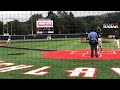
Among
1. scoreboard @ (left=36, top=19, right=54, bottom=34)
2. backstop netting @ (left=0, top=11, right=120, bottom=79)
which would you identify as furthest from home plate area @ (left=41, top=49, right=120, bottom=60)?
scoreboard @ (left=36, top=19, right=54, bottom=34)

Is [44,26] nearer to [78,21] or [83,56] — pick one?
[78,21]

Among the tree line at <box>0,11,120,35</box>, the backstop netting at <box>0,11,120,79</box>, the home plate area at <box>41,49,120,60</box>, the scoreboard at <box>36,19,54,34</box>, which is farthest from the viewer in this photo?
the scoreboard at <box>36,19,54,34</box>

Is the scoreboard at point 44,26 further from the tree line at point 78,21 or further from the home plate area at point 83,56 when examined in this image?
the home plate area at point 83,56

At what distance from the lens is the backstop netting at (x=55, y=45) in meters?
11.5

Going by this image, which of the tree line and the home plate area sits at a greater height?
the tree line

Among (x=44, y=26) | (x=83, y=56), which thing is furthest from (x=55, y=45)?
(x=83, y=56)

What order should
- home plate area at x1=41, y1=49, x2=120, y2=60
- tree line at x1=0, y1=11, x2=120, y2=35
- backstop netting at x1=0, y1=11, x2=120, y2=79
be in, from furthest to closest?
1. tree line at x1=0, y1=11, x2=120, y2=35
2. home plate area at x1=41, y1=49, x2=120, y2=60
3. backstop netting at x1=0, y1=11, x2=120, y2=79

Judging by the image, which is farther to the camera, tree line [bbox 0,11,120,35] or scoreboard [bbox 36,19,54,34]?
scoreboard [bbox 36,19,54,34]

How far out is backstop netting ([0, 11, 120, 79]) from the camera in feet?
37.7

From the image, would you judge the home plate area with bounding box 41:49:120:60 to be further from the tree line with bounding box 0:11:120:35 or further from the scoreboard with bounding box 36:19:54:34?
the scoreboard with bounding box 36:19:54:34

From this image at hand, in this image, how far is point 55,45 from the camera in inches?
1346
